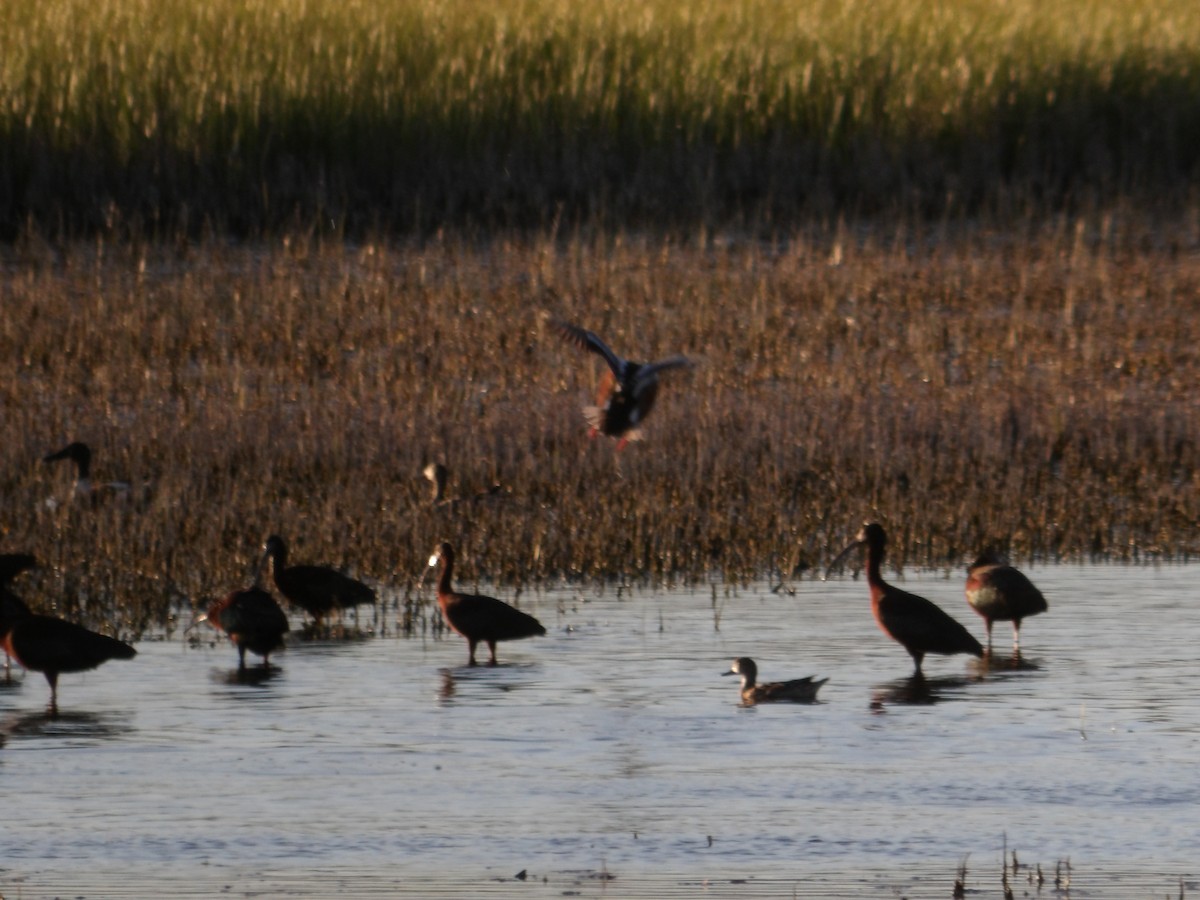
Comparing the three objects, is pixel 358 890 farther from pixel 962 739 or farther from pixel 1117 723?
pixel 1117 723

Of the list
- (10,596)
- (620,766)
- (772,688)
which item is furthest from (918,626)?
(10,596)

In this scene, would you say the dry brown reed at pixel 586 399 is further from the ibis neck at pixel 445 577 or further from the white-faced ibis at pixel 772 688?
the white-faced ibis at pixel 772 688

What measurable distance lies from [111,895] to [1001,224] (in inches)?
655

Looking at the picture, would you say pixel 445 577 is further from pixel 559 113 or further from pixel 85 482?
pixel 559 113

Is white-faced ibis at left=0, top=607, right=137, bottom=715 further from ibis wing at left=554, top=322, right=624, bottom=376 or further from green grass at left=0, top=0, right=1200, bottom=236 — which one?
green grass at left=0, top=0, right=1200, bottom=236

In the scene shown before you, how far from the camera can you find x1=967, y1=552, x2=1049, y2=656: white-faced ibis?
35.7 feet

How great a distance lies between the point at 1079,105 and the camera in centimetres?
2489

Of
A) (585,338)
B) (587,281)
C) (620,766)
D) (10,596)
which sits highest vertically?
(587,281)

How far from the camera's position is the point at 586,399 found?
16.9m

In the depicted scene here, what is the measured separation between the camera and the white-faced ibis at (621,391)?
1459 cm

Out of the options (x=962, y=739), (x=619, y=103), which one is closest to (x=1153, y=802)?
(x=962, y=739)

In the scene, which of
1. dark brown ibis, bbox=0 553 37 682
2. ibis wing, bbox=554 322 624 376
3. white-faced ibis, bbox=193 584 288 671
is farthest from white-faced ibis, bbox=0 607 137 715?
ibis wing, bbox=554 322 624 376

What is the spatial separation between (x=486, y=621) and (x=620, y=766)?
2304mm

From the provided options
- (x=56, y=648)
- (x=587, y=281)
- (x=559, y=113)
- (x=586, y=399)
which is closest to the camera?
(x=56, y=648)
